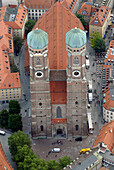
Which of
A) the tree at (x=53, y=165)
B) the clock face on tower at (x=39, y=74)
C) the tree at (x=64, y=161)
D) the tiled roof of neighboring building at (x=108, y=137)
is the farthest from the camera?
the clock face on tower at (x=39, y=74)

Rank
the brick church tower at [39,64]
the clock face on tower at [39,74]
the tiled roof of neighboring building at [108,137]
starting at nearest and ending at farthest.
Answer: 1. the brick church tower at [39,64]
2. the tiled roof of neighboring building at [108,137]
3. the clock face on tower at [39,74]

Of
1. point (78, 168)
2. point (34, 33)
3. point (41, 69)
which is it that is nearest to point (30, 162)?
point (78, 168)

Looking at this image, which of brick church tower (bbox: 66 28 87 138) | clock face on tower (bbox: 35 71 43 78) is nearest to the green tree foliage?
clock face on tower (bbox: 35 71 43 78)

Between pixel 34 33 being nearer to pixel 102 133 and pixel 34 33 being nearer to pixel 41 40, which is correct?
pixel 41 40

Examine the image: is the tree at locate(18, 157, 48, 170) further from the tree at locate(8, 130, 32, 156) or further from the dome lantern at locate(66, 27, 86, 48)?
the dome lantern at locate(66, 27, 86, 48)

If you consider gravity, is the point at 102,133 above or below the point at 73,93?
below

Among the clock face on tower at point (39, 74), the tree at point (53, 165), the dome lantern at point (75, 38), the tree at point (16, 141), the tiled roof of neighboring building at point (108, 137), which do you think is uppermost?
the dome lantern at point (75, 38)

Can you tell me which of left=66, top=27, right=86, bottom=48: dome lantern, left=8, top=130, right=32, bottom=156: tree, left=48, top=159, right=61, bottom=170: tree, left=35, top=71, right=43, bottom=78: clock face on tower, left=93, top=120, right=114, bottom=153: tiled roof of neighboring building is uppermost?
left=66, top=27, right=86, bottom=48: dome lantern

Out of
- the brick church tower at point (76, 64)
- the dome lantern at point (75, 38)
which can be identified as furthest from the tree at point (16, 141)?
the dome lantern at point (75, 38)

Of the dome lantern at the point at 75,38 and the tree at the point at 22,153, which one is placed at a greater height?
the dome lantern at the point at 75,38

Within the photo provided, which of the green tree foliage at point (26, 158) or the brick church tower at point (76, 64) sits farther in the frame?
the green tree foliage at point (26, 158)

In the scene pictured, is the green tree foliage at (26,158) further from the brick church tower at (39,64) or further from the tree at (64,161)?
the brick church tower at (39,64)
